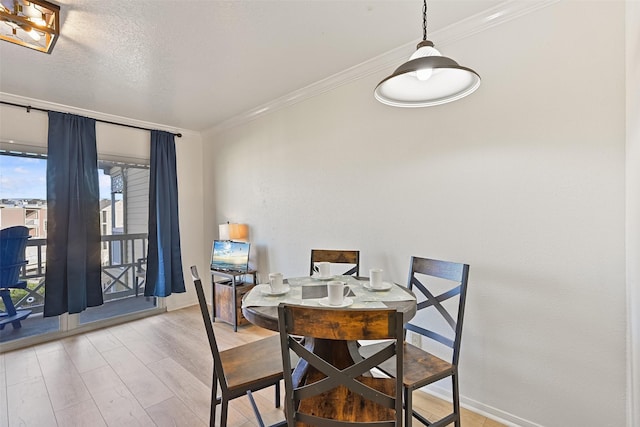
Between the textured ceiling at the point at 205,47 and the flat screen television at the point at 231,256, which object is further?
the flat screen television at the point at 231,256

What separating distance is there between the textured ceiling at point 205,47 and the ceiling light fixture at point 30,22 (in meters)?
0.08

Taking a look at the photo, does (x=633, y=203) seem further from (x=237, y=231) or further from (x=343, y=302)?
(x=237, y=231)

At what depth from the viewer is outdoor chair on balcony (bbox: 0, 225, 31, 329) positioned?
10.5ft

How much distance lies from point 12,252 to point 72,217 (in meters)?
0.64

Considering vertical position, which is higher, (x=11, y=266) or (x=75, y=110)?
(x=75, y=110)

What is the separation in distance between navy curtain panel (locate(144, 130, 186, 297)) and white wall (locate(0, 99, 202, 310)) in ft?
0.65

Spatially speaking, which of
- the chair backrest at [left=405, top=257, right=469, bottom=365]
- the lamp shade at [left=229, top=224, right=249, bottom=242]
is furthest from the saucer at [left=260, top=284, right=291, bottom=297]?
the lamp shade at [left=229, top=224, right=249, bottom=242]

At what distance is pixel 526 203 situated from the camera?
190cm

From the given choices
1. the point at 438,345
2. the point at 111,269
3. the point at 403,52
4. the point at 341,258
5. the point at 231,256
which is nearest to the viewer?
the point at 438,345

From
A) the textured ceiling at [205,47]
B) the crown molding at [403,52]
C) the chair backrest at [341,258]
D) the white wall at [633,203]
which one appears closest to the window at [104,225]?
the textured ceiling at [205,47]

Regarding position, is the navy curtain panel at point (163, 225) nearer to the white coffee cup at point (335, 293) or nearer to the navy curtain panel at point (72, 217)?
the navy curtain panel at point (72, 217)

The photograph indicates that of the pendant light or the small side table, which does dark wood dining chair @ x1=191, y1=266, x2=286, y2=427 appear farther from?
the small side table

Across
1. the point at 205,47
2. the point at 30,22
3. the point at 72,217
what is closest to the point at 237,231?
the point at 72,217

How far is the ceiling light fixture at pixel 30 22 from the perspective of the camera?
5.92ft
